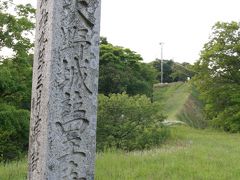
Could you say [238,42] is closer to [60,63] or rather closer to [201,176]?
[201,176]

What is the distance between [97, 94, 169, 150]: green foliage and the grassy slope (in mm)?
16586

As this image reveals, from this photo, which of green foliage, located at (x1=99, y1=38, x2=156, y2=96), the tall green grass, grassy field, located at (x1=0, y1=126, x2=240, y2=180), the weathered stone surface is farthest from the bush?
the weathered stone surface

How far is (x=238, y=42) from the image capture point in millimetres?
30422

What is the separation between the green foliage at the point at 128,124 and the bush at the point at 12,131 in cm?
315

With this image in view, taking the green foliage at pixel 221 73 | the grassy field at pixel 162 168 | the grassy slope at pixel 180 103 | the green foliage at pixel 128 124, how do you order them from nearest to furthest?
1. the grassy field at pixel 162 168
2. the green foliage at pixel 128 124
3. the green foliage at pixel 221 73
4. the grassy slope at pixel 180 103

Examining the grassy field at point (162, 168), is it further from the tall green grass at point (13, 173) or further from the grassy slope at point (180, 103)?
the grassy slope at point (180, 103)

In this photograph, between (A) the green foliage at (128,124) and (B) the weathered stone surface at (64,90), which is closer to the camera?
(B) the weathered stone surface at (64,90)

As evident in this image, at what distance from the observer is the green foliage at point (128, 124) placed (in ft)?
54.3

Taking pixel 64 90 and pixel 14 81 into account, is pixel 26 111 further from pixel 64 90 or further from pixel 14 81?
pixel 64 90

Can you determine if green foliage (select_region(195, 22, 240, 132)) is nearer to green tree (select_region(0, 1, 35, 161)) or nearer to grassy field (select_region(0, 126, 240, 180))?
green tree (select_region(0, 1, 35, 161))

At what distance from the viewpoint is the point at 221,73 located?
1218 inches

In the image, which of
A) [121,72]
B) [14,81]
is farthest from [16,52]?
[121,72]

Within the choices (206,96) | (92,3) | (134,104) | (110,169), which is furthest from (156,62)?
(92,3)

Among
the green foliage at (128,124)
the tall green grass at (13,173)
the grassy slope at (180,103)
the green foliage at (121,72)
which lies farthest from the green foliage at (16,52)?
the grassy slope at (180,103)
